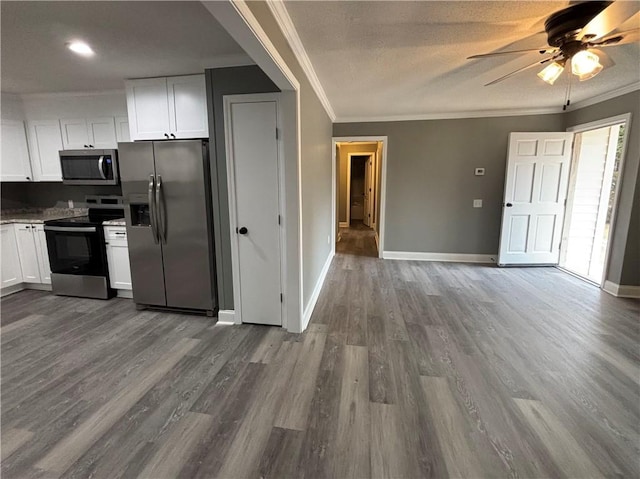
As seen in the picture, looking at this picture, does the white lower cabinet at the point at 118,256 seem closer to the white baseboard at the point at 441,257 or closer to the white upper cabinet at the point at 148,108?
the white upper cabinet at the point at 148,108

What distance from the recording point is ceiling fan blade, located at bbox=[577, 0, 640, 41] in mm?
1534

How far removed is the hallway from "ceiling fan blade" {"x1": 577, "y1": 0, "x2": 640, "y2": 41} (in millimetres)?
4079

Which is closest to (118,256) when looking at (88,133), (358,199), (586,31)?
(88,133)

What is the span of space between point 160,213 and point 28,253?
7.54ft

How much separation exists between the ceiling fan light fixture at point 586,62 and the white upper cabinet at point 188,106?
2.99m

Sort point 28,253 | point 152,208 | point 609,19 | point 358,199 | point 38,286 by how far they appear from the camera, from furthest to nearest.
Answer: point 358,199, point 38,286, point 28,253, point 152,208, point 609,19

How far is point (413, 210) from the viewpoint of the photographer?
5188 mm

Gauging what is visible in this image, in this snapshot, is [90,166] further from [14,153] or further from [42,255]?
[42,255]

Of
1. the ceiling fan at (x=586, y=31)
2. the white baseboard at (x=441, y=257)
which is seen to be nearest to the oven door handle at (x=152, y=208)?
the ceiling fan at (x=586, y=31)

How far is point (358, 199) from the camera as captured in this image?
9.99m

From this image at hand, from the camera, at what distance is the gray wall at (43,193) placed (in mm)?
4031

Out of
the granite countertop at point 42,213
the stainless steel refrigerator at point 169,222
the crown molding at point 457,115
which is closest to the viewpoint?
the stainless steel refrigerator at point 169,222

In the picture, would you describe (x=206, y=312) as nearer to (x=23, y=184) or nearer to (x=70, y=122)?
(x=70, y=122)

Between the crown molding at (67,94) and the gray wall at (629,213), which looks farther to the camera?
the crown molding at (67,94)
